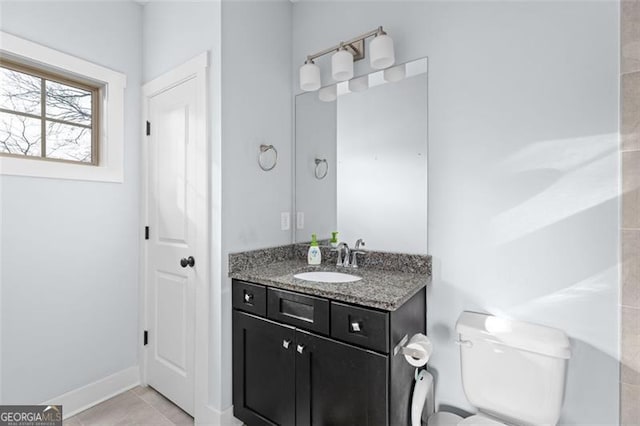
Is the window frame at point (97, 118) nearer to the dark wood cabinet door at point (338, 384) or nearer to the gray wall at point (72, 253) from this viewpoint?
the gray wall at point (72, 253)

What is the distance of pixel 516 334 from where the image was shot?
1.35 metres

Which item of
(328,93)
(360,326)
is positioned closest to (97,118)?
(328,93)

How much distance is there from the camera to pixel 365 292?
137 centimetres

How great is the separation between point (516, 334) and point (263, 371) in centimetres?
123

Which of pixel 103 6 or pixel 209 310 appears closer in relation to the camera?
pixel 209 310

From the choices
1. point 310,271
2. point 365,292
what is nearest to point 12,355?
point 310,271

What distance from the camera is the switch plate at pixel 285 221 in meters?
2.18

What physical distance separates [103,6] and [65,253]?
5.37 feet

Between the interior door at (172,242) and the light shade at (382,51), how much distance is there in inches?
42.4

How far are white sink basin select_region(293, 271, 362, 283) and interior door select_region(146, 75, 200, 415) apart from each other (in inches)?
26.6

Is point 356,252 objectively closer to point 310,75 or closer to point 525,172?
point 525,172

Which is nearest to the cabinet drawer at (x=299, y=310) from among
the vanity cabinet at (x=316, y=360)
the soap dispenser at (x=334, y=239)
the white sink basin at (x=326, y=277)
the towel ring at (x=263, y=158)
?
the vanity cabinet at (x=316, y=360)

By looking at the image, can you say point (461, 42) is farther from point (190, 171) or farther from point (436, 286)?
point (190, 171)

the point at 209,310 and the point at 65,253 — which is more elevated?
the point at 65,253
